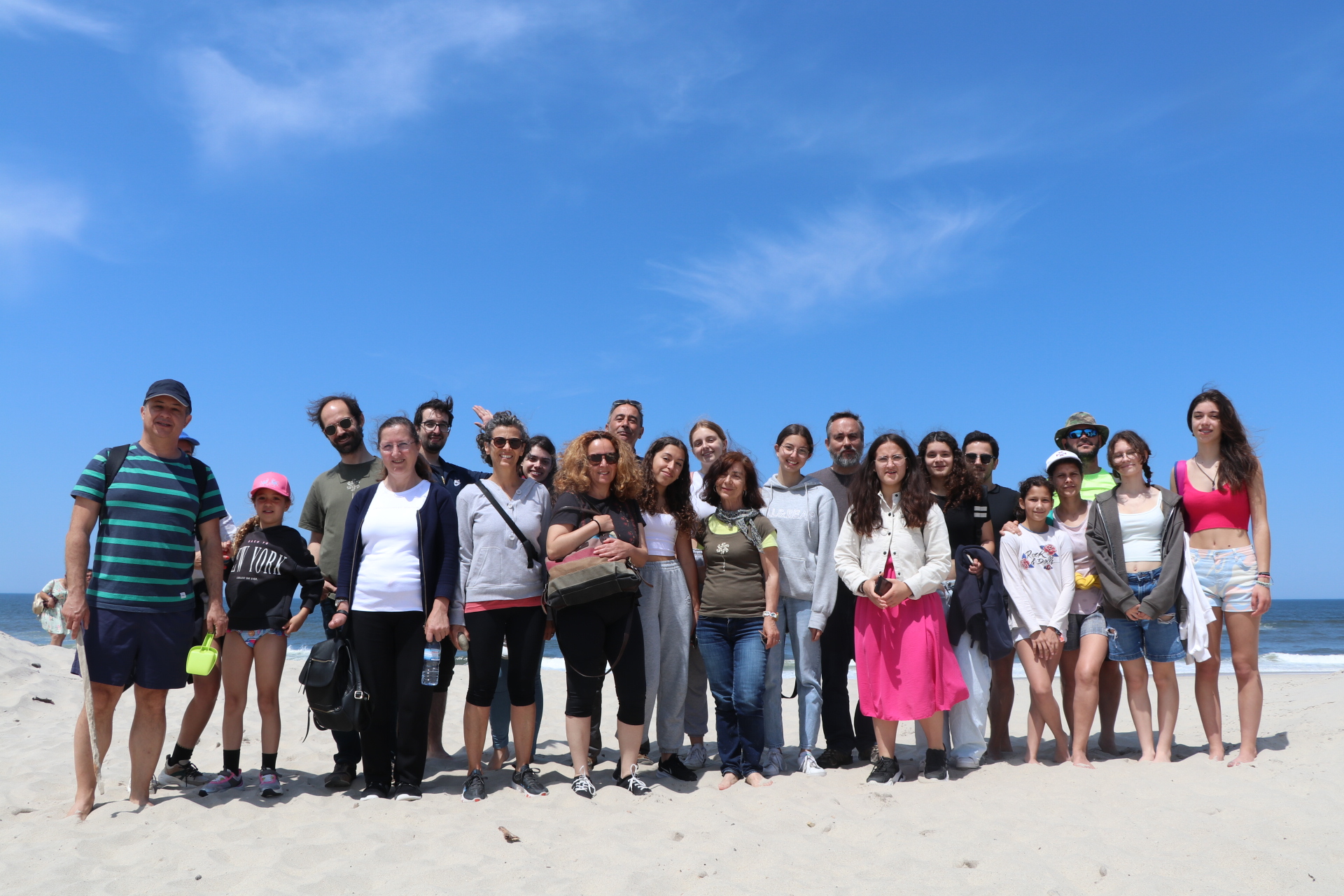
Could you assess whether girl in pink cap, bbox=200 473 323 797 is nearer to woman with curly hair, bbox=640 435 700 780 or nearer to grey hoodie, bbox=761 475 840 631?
woman with curly hair, bbox=640 435 700 780

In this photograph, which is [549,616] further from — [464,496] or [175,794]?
[175,794]

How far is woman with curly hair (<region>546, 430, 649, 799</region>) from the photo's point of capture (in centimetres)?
412

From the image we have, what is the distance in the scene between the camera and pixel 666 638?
14.8ft

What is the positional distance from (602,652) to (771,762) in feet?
4.30

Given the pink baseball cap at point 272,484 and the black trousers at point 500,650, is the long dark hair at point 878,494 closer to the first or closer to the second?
the black trousers at point 500,650

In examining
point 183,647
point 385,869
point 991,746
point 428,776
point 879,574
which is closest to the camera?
point 385,869

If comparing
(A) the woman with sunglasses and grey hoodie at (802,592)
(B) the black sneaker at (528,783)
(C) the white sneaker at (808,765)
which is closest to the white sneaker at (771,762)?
(A) the woman with sunglasses and grey hoodie at (802,592)

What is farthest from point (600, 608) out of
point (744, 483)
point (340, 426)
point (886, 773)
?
point (340, 426)

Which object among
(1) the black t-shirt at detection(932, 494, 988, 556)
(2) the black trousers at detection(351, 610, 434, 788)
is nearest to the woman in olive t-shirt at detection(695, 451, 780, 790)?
(1) the black t-shirt at detection(932, 494, 988, 556)

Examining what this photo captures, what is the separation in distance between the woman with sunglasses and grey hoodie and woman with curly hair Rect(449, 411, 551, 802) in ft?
4.60

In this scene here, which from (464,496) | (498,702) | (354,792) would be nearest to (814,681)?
(498,702)

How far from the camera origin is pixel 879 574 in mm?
4516

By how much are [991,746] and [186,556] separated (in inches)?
192

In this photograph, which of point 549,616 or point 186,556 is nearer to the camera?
point 186,556
